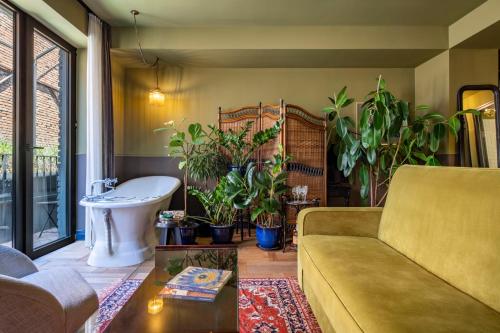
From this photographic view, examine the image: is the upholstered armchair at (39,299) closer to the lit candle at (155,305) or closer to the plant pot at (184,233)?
the lit candle at (155,305)

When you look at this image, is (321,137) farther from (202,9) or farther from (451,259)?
(451,259)

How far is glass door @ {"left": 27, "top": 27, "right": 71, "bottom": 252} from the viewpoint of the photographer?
117 inches

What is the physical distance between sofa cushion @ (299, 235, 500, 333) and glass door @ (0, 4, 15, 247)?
2686 mm

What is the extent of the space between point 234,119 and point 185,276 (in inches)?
105

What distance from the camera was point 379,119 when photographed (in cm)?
329

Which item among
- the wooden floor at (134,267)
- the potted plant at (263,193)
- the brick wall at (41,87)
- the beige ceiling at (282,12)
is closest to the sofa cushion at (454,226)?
the wooden floor at (134,267)

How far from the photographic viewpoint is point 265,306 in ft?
6.50

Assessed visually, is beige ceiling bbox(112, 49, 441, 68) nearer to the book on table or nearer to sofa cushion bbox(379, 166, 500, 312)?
sofa cushion bbox(379, 166, 500, 312)

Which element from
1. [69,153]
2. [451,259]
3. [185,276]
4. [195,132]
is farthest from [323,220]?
[69,153]

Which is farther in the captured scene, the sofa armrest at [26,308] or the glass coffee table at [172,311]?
the glass coffee table at [172,311]

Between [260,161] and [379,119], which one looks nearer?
[379,119]

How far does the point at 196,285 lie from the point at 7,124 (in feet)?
8.05

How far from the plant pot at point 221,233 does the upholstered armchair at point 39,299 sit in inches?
76.4

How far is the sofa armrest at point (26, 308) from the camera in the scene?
0.96 meters
